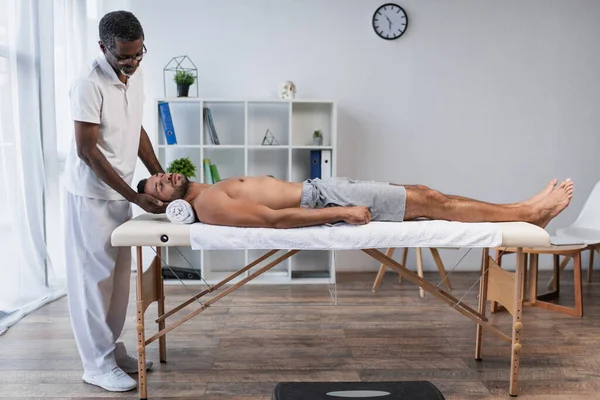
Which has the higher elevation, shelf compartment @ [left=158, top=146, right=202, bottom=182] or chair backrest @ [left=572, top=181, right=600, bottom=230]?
shelf compartment @ [left=158, top=146, right=202, bottom=182]

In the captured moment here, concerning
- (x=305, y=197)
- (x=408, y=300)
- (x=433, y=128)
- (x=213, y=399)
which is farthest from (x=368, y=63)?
(x=213, y=399)

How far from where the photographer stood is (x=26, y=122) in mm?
2871

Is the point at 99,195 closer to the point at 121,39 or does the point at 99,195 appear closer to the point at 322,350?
the point at 121,39

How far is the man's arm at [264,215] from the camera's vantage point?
1984mm

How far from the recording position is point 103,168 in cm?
197

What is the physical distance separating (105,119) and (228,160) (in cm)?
187

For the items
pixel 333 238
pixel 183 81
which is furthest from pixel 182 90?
pixel 333 238

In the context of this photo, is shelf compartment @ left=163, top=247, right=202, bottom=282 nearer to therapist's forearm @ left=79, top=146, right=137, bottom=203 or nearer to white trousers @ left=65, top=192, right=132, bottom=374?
white trousers @ left=65, top=192, right=132, bottom=374

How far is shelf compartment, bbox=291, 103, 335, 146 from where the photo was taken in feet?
12.7

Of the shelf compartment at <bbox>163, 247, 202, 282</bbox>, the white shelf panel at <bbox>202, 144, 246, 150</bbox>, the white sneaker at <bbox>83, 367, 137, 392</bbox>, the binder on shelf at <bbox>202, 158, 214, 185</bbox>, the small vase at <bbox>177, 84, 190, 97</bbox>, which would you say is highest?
the small vase at <bbox>177, 84, 190, 97</bbox>

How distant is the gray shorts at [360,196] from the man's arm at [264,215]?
0.18m

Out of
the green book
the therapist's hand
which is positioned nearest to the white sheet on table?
the therapist's hand

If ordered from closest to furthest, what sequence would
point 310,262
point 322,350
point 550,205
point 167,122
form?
point 550,205, point 322,350, point 167,122, point 310,262

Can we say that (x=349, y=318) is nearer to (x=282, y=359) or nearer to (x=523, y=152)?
(x=282, y=359)
